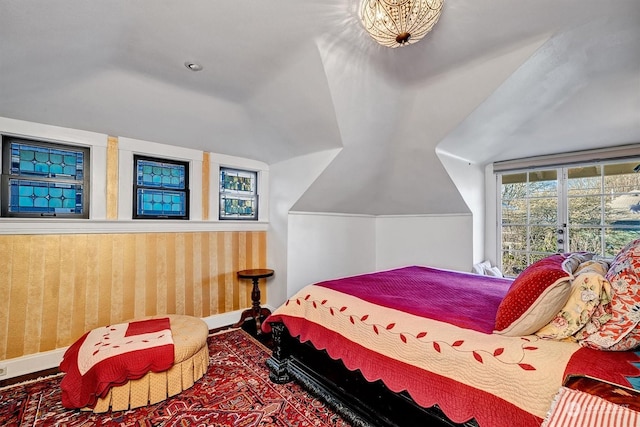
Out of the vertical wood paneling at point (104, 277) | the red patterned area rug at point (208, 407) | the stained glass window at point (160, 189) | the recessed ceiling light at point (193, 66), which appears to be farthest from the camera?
the stained glass window at point (160, 189)

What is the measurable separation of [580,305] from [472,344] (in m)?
0.46

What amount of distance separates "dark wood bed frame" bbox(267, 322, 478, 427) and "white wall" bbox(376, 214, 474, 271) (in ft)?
7.77

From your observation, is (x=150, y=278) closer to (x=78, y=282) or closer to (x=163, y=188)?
(x=78, y=282)

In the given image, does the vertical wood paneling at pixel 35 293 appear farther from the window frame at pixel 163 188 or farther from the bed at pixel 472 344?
the bed at pixel 472 344

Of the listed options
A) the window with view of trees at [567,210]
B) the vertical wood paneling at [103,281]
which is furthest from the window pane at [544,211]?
the vertical wood paneling at [103,281]

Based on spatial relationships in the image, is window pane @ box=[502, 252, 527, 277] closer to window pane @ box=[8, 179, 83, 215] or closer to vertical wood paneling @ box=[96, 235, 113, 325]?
vertical wood paneling @ box=[96, 235, 113, 325]

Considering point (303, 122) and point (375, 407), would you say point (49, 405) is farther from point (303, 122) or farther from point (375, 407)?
point (303, 122)

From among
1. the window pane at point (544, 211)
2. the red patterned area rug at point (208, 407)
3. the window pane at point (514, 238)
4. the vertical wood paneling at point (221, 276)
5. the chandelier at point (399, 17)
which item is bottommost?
the red patterned area rug at point (208, 407)

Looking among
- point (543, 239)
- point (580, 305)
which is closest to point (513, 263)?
point (543, 239)

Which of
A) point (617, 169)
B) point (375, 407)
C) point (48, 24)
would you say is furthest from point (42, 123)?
point (617, 169)

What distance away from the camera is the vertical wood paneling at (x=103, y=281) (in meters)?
2.22

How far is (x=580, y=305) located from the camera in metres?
1.18

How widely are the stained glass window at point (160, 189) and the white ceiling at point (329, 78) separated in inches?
11.1

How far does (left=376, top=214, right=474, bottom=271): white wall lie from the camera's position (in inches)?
138
